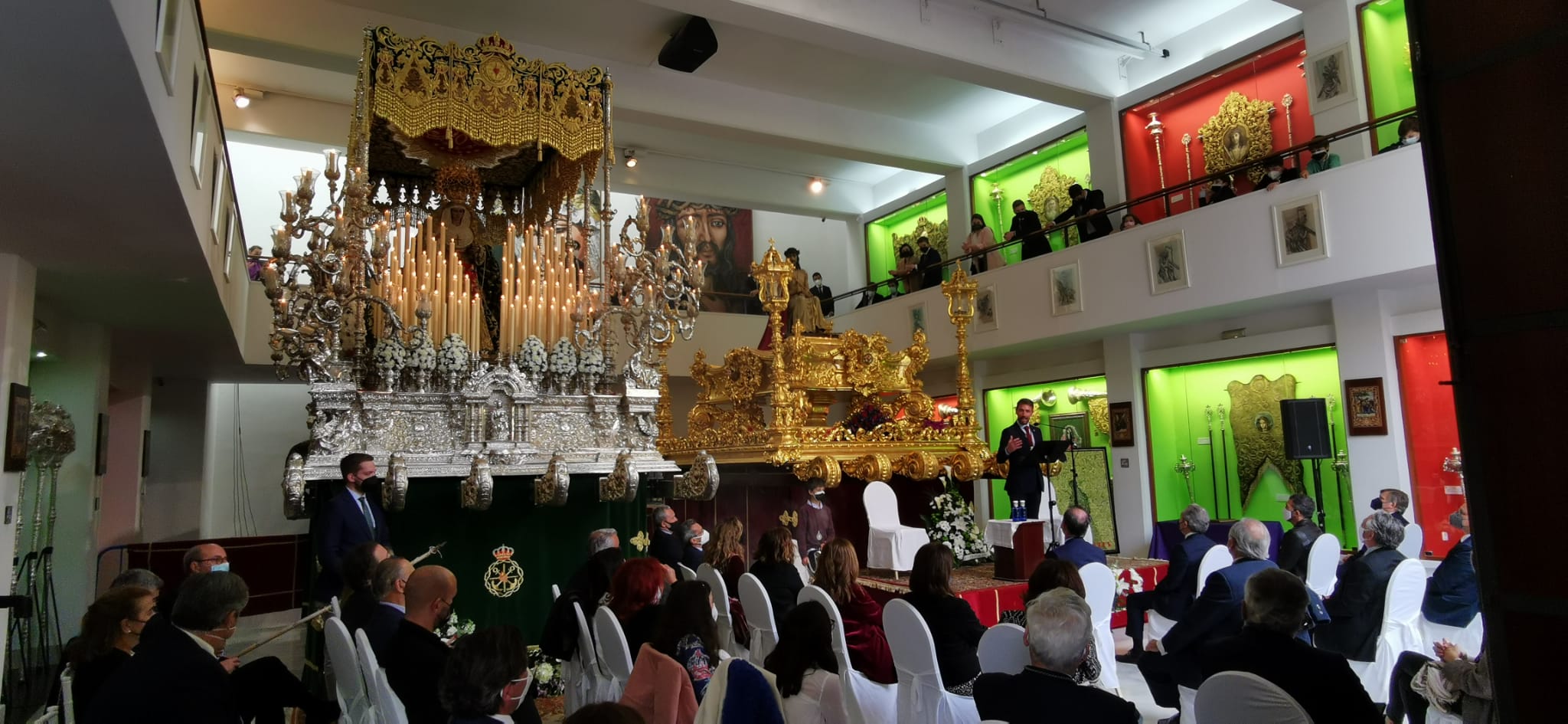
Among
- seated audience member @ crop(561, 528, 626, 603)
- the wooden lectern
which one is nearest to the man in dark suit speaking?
the wooden lectern

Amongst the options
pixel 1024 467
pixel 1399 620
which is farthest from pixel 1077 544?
pixel 1024 467

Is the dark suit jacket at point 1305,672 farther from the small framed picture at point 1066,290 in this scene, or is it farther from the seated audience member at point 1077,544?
the small framed picture at point 1066,290

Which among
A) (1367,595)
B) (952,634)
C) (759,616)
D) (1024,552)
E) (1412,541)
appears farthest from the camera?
(1024,552)

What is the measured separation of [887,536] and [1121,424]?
499 cm

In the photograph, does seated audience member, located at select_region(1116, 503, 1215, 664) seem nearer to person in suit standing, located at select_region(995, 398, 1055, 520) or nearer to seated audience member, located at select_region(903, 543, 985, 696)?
seated audience member, located at select_region(903, 543, 985, 696)

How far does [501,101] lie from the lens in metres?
7.23

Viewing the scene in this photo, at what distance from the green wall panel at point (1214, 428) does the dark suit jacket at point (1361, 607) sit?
5643mm

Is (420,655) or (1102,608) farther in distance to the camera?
(1102,608)

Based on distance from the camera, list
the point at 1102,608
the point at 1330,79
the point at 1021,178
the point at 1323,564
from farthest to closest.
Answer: the point at 1021,178 → the point at 1330,79 → the point at 1323,564 → the point at 1102,608

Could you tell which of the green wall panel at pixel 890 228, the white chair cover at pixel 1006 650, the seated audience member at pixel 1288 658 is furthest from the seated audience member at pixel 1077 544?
the green wall panel at pixel 890 228

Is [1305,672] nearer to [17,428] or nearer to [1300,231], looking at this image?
[17,428]

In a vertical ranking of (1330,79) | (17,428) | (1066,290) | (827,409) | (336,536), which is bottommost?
(336,536)

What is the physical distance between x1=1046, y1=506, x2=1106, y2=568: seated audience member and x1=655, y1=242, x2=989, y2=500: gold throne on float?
3186 mm

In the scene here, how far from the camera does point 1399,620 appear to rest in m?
5.14
